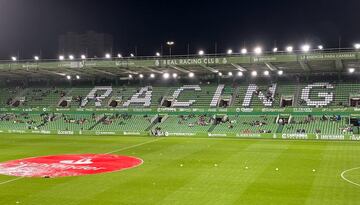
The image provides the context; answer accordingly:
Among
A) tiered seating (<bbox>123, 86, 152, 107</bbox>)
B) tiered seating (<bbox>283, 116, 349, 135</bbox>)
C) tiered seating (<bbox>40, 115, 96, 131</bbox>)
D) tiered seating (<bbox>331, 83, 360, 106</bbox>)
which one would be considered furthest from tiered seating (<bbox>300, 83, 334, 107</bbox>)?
tiered seating (<bbox>40, 115, 96, 131</bbox>)

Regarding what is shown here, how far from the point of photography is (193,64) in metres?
59.8

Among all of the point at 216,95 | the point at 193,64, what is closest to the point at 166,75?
the point at 216,95

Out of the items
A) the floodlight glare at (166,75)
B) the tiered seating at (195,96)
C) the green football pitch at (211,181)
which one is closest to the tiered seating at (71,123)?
the tiered seating at (195,96)

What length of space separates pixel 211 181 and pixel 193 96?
4469 cm

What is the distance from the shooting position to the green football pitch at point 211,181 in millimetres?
20109

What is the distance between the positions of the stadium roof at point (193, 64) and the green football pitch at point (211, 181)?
18.5m

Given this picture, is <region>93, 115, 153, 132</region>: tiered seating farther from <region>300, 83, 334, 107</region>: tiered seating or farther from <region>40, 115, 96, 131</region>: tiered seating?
<region>300, 83, 334, 107</region>: tiered seating

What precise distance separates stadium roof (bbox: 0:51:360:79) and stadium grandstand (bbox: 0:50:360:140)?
0.14 m

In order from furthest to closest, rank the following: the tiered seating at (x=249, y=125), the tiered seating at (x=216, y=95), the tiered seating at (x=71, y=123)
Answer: the tiered seating at (x=71, y=123)
the tiered seating at (x=216, y=95)
the tiered seating at (x=249, y=125)

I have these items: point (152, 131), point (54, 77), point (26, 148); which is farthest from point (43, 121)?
point (26, 148)

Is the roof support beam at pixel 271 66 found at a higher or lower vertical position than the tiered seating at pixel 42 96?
higher

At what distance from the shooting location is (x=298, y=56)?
54.1 meters

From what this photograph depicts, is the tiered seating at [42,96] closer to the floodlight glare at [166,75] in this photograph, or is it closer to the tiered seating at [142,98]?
the tiered seating at [142,98]

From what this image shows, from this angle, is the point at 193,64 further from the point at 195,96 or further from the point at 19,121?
the point at 19,121
